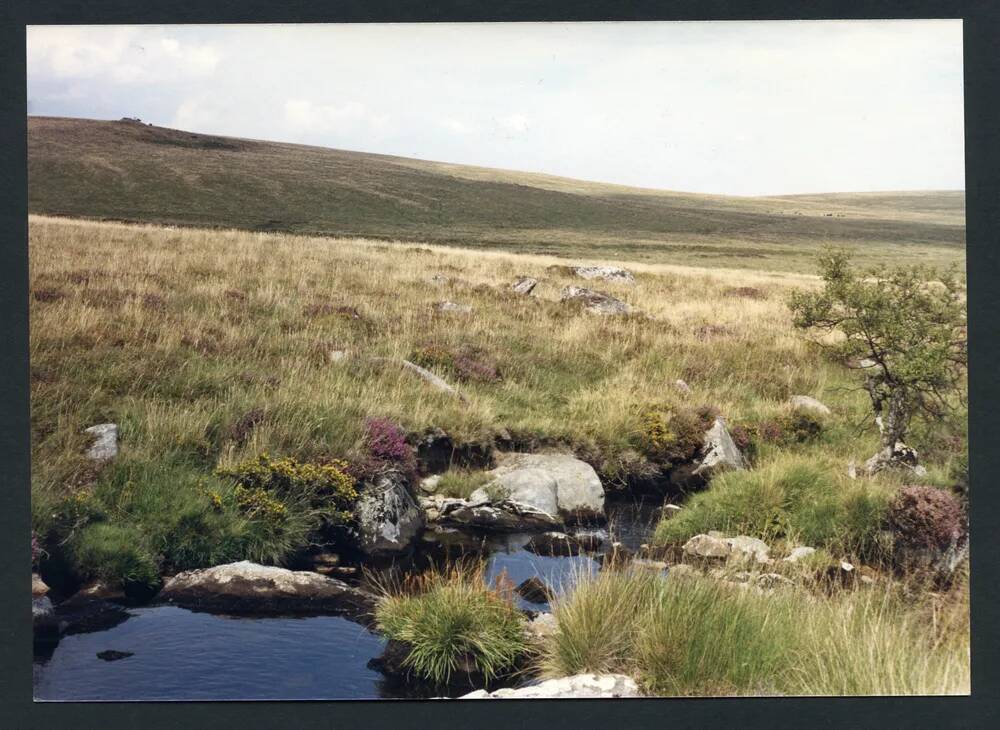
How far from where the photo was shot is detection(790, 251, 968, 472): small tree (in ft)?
30.3

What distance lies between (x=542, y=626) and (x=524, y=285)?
9064 mm

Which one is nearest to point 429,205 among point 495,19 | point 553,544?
point 495,19

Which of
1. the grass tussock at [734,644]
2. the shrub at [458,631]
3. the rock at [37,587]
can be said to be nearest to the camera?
the grass tussock at [734,644]

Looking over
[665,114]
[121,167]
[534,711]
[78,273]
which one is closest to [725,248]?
[121,167]

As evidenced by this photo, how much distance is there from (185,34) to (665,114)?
5342 millimetres

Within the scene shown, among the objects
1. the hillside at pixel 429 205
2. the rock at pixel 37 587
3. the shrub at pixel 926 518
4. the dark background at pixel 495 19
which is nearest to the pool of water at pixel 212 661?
the rock at pixel 37 587

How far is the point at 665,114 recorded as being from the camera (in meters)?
10.8

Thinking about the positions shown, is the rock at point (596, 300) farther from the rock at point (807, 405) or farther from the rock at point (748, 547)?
the rock at point (748, 547)

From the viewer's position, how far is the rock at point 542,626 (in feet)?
25.1

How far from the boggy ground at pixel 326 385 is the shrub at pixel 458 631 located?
5.89ft

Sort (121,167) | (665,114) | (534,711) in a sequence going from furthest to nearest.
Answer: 1. (121,167)
2. (665,114)
3. (534,711)

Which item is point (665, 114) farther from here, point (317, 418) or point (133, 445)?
point (133, 445)

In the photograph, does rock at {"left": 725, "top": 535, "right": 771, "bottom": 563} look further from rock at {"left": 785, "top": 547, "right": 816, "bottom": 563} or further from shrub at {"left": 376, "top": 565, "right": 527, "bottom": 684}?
shrub at {"left": 376, "top": 565, "right": 527, "bottom": 684}

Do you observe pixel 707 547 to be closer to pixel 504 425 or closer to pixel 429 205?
pixel 504 425
